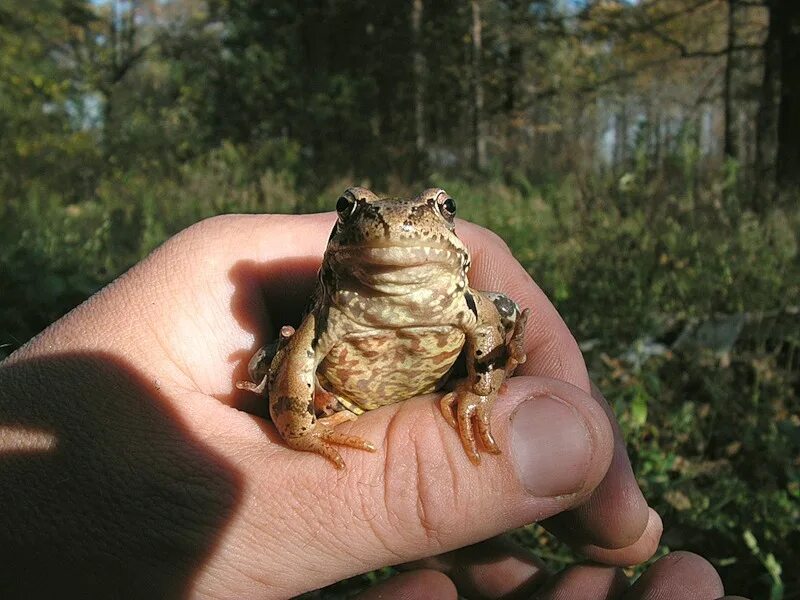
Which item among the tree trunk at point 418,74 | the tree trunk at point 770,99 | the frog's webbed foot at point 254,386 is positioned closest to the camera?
the frog's webbed foot at point 254,386

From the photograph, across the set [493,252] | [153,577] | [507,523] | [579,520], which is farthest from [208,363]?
[579,520]

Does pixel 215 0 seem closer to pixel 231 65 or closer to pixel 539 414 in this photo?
pixel 231 65

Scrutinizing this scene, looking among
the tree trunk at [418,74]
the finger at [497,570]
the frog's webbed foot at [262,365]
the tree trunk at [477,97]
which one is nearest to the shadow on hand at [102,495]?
the frog's webbed foot at [262,365]

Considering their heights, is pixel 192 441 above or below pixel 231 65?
below

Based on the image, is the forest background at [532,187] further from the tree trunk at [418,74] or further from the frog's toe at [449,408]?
the frog's toe at [449,408]

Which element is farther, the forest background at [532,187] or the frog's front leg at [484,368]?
the forest background at [532,187]

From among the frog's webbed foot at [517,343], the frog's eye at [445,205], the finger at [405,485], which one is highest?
the frog's eye at [445,205]
